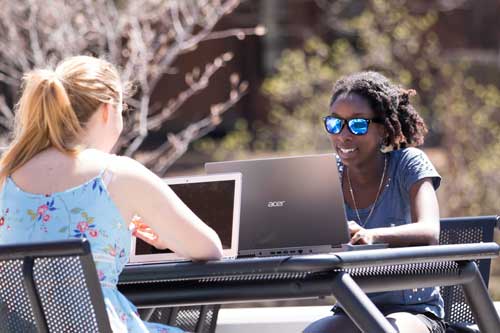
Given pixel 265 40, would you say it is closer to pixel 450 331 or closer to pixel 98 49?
pixel 98 49

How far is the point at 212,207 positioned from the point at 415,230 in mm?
610

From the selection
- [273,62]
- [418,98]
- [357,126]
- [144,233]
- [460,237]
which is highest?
[273,62]

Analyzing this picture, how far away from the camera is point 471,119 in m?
7.39

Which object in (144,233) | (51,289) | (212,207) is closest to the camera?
(51,289)

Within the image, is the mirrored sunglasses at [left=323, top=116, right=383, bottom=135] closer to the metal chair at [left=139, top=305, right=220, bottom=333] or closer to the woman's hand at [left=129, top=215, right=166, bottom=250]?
the metal chair at [left=139, top=305, right=220, bottom=333]

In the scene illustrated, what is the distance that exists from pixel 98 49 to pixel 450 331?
345 cm

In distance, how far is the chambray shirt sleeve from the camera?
3.39 metres

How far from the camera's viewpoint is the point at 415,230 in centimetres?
319

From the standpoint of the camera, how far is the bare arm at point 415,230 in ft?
10.3

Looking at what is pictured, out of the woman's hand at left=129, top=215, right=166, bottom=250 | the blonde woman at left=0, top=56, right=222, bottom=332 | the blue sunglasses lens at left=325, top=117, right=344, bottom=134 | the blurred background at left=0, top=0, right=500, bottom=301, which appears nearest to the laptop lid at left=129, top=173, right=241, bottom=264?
the woman's hand at left=129, top=215, right=166, bottom=250

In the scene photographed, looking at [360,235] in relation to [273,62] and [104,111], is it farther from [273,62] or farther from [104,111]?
[273,62]

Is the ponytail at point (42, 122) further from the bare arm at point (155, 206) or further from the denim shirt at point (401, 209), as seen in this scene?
the denim shirt at point (401, 209)

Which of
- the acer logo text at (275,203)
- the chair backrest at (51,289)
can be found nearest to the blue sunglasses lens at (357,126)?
the acer logo text at (275,203)

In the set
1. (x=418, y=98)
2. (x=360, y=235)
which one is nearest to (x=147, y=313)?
(x=360, y=235)
